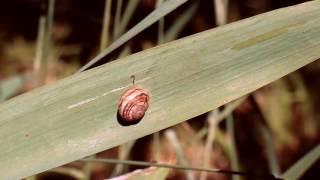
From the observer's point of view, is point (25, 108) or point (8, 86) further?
point (8, 86)

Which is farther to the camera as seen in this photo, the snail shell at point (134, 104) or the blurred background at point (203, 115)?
the blurred background at point (203, 115)

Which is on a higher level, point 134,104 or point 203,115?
point 203,115

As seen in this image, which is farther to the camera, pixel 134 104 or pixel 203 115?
pixel 203 115

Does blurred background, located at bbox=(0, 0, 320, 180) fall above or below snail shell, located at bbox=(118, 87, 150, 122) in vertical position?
above

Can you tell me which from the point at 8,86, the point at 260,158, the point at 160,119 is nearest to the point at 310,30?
the point at 160,119

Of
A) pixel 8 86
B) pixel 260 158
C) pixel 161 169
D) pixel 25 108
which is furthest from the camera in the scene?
pixel 260 158

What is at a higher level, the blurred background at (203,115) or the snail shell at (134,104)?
the blurred background at (203,115)

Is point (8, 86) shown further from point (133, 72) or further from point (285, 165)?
point (285, 165)

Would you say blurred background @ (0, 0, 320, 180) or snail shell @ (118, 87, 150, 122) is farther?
blurred background @ (0, 0, 320, 180)
